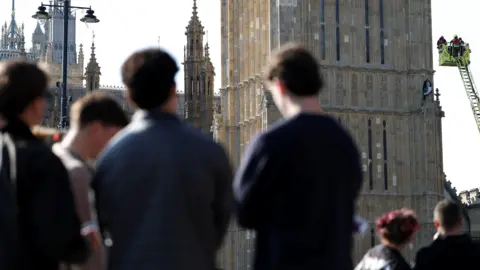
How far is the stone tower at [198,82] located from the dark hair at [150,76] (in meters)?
57.3

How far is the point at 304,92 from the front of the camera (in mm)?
6559

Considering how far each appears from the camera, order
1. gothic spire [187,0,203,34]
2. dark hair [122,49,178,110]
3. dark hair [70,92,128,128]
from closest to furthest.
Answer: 1. dark hair [122,49,178,110]
2. dark hair [70,92,128,128]
3. gothic spire [187,0,203,34]

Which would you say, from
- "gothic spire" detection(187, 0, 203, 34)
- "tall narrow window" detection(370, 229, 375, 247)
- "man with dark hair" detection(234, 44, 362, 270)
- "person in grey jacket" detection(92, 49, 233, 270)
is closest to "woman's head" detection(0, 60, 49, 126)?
"person in grey jacket" detection(92, 49, 233, 270)

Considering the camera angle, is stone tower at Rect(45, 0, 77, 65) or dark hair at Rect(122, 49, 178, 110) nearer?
dark hair at Rect(122, 49, 178, 110)

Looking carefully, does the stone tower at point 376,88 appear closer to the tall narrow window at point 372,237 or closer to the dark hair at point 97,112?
the tall narrow window at point 372,237

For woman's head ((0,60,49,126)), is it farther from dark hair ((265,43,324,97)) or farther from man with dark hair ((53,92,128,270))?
dark hair ((265,43,324,97))

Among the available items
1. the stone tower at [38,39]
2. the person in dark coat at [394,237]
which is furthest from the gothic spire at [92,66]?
the stone tower at [38,39]

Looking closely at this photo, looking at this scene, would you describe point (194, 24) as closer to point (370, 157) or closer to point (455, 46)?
point (455, 46)

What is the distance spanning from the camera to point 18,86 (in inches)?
248

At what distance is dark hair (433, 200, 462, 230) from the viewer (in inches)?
358

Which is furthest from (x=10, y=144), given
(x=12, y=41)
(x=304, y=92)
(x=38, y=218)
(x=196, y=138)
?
(x=12, y=41)

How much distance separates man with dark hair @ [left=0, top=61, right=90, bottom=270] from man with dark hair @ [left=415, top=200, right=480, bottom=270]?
11.6 feet

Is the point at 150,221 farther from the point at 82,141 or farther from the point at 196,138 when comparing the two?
the point at 82,141

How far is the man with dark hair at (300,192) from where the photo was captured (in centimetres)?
627
